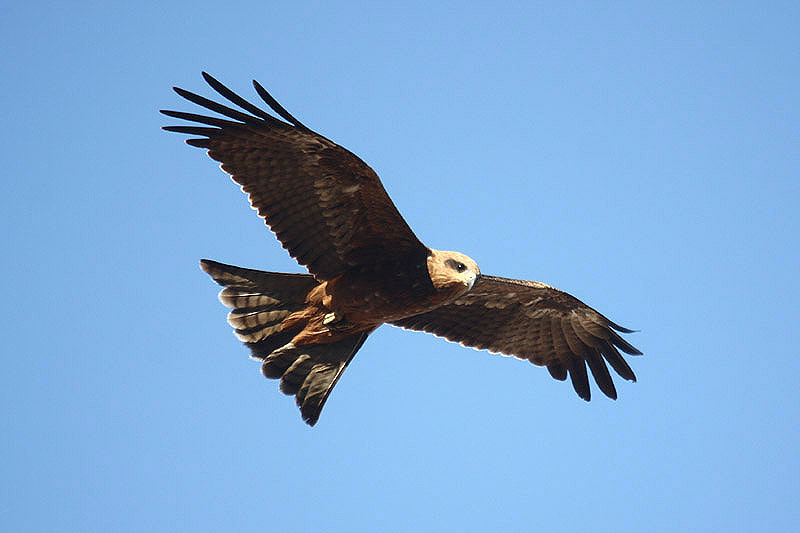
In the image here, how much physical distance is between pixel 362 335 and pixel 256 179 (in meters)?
2.03

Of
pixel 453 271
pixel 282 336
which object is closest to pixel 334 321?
pixel 282 336

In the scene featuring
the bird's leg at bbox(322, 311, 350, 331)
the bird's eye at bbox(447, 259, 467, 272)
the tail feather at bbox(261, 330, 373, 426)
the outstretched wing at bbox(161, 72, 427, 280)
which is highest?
the outstretched wing at bbox(161, 72, 427, 280)

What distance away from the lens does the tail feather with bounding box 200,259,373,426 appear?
865 centimetres

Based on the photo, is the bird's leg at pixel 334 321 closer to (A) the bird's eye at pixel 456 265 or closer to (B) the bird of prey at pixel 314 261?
(B) the bird of prey at pixel 314 261

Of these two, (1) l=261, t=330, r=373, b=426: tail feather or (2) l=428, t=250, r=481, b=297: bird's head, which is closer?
(2) l=428, t=250, r=481, b=297: bird's head

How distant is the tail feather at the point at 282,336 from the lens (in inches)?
340

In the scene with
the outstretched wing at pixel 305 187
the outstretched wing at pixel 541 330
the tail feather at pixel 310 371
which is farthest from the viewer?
the outstretched wing at pixel 541 330

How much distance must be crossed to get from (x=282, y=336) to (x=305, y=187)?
1.58 meters

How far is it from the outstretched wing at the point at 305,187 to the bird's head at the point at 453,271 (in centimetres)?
20

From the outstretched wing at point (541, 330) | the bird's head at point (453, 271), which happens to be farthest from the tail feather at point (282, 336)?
the outstretched wing at point (541, 330)

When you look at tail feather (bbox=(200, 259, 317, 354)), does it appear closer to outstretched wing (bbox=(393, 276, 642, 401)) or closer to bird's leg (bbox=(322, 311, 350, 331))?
bird's leg (bbox=(322, 311, 350, 331))

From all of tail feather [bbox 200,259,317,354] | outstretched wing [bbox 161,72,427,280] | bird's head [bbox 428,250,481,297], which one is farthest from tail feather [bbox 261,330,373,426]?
bird's head [bbox 428,250,481,297]

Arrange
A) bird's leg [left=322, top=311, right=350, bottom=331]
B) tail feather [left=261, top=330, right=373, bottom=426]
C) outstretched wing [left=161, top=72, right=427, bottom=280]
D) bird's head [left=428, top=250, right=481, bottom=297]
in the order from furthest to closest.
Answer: tail feather [left=261, top=330, right=373, bottom=426] < bird's leg [left=322, top=311, right=350, bottom=331] < bird's head [left=428, top=250, right=481, bottom=297] < outstretched wing [left=161, top=72, right=427, bottom=280]

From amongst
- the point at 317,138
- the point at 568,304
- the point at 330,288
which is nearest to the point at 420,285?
the point at 330,288
